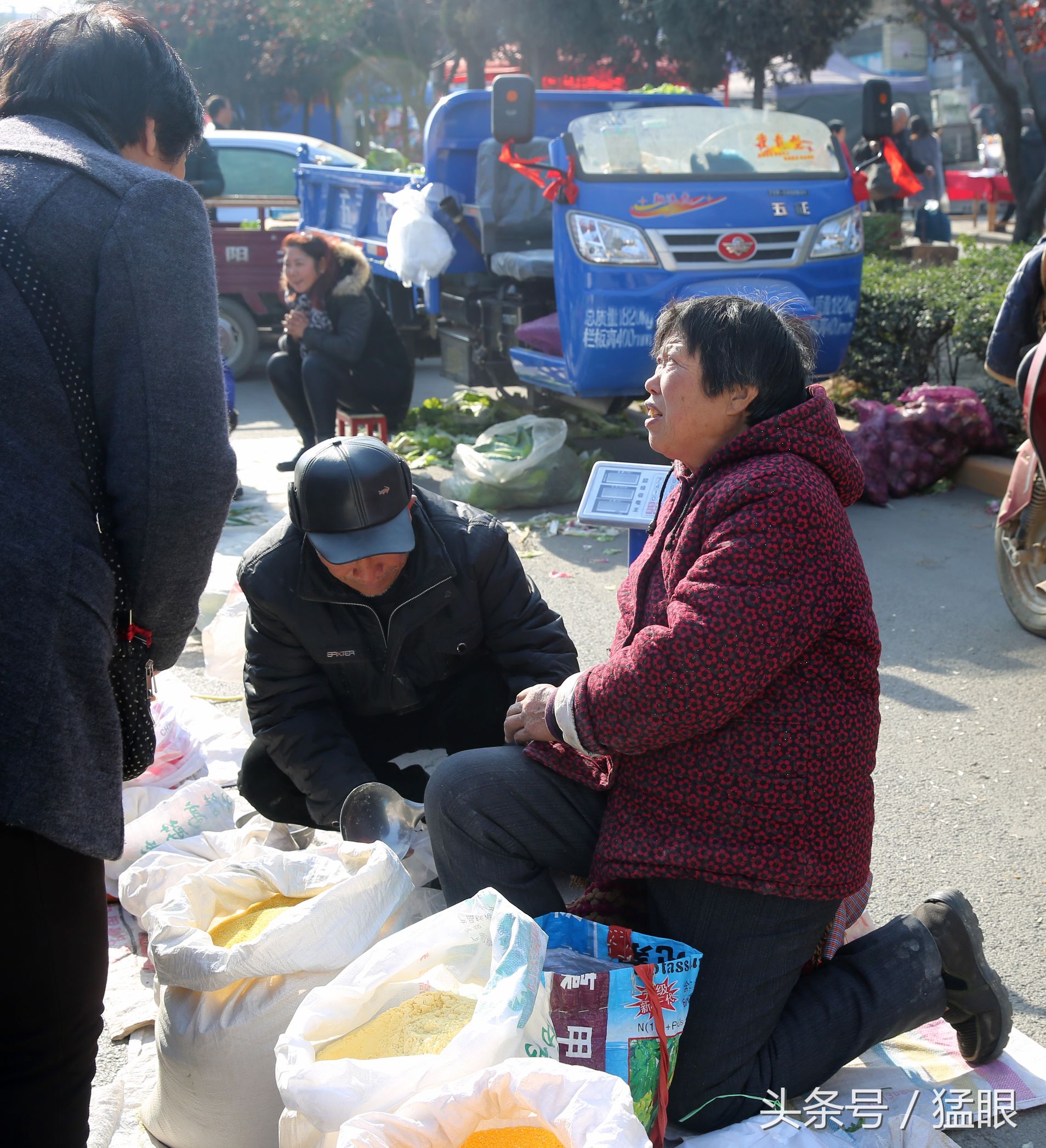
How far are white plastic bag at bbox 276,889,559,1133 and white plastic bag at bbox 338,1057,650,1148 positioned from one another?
5 cm

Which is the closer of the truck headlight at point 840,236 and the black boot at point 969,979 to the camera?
the black boot at point 969,979

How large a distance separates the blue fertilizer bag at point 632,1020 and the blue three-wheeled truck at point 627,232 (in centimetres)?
383

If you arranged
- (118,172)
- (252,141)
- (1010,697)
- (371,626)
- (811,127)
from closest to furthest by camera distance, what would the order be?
(118,172) < (371,626) < (1010,697) < (811,127) < (252,141)

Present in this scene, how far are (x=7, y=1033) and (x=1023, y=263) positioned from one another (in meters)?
3.83

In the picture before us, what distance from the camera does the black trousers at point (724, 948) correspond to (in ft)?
6.64

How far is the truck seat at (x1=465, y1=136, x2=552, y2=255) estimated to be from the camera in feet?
24.3

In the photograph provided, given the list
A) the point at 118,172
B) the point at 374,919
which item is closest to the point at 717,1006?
the point at 374,919

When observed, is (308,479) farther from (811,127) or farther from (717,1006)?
(811,127)

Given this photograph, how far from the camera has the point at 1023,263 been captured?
4.07m

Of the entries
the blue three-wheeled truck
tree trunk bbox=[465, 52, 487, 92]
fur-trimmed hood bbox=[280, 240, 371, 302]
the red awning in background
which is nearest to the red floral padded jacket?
the blue three-wheeled truck

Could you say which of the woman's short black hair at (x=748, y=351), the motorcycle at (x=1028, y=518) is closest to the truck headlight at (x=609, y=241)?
the motorcycle at (x=1028, y=518)

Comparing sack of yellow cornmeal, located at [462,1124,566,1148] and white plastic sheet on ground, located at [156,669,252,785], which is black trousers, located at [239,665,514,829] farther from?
sack of yellow cornmeal, located at [462,1124,566,1148]

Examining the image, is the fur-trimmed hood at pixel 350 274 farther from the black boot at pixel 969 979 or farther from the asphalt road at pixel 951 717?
the black boot at pixel 969 979

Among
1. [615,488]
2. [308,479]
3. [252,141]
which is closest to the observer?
[308,479]
